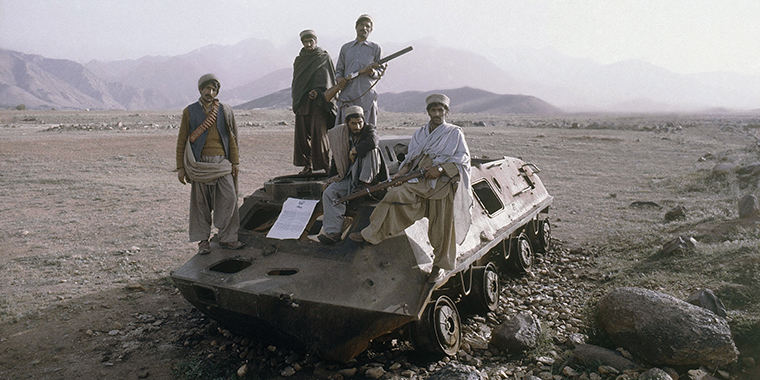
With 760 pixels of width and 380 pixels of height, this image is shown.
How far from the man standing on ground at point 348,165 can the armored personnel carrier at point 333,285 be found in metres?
0.16

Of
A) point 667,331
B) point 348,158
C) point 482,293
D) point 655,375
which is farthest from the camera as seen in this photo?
point 482,293

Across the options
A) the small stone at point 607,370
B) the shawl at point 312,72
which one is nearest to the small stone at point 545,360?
the small stone at point 607,370

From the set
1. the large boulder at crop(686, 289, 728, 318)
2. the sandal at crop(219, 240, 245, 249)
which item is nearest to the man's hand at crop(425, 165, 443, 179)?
the sandal at crop(219, 240, 245, 249)

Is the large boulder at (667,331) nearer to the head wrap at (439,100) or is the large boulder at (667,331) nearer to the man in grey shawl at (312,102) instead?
the head wrap at (439,100)

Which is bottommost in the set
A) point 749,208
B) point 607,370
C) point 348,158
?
point 607,370

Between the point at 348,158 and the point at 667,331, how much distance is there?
3.35 meters

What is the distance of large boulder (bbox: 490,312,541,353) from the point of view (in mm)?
5023

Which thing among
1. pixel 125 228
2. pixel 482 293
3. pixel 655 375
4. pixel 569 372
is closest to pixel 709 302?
pixel 655 375

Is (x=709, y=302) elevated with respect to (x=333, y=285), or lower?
lower

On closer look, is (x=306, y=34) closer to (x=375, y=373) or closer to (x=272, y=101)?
(x=375, y=373)

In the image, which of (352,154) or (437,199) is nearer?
(437,199)

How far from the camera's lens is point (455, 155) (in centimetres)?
473

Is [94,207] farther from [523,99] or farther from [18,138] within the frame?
[523,99]

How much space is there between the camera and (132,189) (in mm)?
13531
